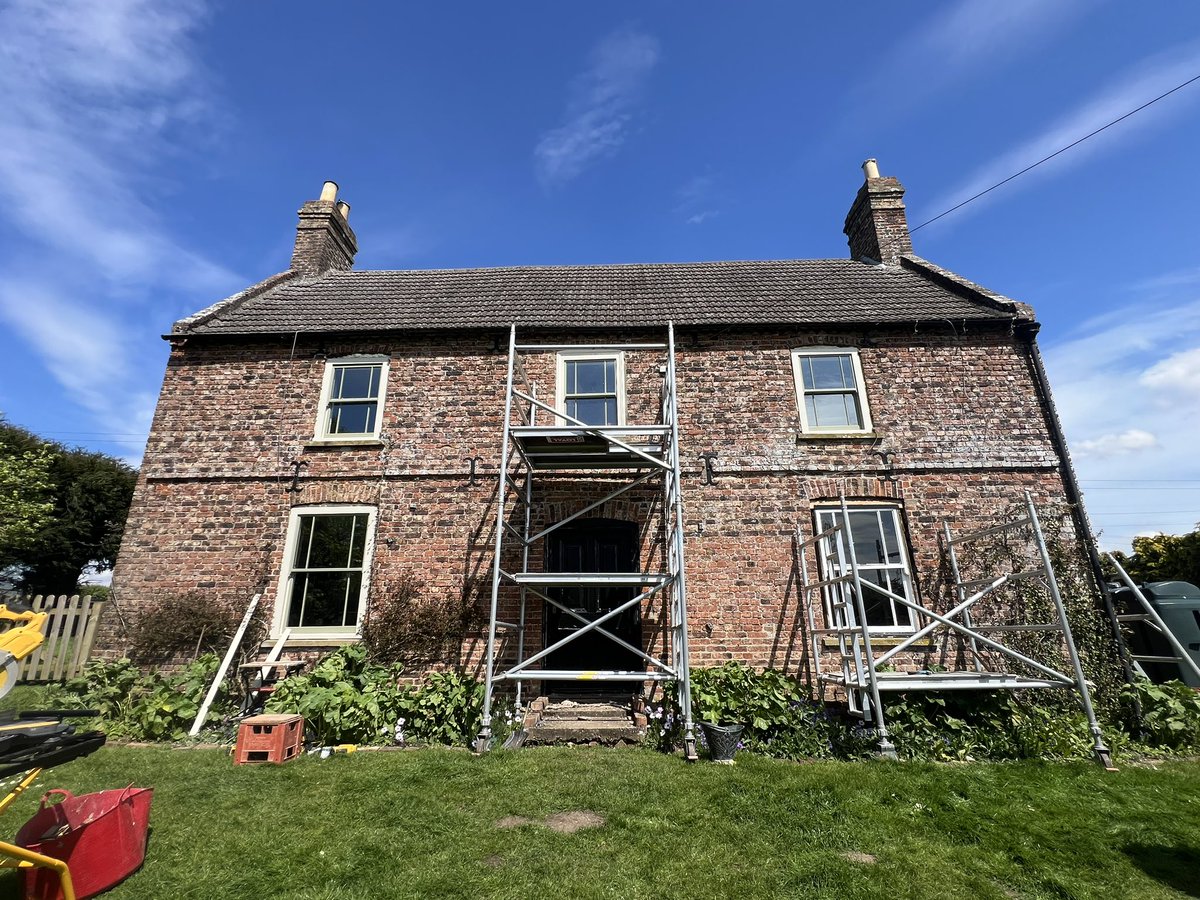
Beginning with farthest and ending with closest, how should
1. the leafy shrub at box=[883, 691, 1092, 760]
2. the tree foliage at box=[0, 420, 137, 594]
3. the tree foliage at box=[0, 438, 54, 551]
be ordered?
the tree foliage at box=[0, 420, 137, 594] → the tree foliage at box=[0, 438, 54, 551] → the leafy shrub at box=[883, 691, 1092, 760]

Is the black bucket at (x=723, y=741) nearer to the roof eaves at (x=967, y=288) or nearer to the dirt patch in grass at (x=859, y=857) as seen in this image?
the dirt patch in grass at (x=859, y=857)

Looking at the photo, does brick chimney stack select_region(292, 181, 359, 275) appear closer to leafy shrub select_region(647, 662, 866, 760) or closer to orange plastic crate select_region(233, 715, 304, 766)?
orange plastic crate select_region(233, 715, 304, 766)

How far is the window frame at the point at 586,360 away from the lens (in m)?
9.66

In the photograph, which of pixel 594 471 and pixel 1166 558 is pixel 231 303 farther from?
pixel 1166 558

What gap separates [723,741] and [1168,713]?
19.9 ft

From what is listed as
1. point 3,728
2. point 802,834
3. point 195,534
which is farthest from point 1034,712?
point 195,534

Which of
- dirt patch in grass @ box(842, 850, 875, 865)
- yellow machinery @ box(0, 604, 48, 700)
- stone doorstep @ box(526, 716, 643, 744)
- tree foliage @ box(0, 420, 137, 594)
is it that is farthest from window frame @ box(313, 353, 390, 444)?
tree foliage @ box(0, 420, 137, 594)

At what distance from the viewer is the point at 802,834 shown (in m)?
→ 4.36

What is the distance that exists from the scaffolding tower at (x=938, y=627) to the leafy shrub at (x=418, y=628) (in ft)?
17.3

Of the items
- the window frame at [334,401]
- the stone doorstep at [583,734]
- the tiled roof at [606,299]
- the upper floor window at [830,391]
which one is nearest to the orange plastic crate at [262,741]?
the stone doorstep at [583,734]

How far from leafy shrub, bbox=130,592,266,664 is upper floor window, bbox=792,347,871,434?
9600mm

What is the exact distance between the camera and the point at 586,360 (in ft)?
33.0

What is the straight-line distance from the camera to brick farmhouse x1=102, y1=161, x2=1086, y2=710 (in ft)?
28.3

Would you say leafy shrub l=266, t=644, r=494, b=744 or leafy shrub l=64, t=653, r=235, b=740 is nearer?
leafy shrub l=266, t=644, r=494, b=744
